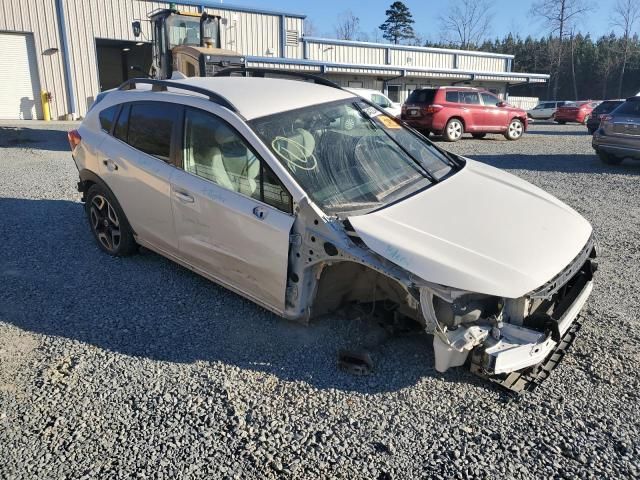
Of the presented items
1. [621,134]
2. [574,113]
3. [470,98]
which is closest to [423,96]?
[470,98]

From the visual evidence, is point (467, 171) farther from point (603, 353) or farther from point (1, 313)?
point (1, 313)

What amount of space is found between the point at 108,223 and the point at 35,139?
13.9 m

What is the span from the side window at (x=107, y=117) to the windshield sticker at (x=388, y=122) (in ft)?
8.43

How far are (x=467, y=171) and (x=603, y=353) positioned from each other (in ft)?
5.69

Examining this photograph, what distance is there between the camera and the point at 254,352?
355 cm

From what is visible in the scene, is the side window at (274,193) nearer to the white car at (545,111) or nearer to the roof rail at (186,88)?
the roof rail at (186,88)

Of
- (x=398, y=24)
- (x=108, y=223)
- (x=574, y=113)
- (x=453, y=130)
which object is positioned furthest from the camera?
(x=398, y=24)

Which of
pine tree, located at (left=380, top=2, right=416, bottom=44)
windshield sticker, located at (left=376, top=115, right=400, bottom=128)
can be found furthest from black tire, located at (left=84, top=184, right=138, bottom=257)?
pine tree, located at (left=380, top=2, right=416, bottom=44)

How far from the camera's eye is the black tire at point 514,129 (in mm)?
18406

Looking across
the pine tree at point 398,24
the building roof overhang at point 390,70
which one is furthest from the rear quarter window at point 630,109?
the pine tree at point 398,24

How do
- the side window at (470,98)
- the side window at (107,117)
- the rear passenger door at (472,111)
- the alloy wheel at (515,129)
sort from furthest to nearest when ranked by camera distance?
the alloy wheel at (515,129)
the side window at (470,98)
the rear passenger door at (472,111)
the side window at (107,117)

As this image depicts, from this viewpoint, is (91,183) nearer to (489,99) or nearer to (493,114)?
(493,114)

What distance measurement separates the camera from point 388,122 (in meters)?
4.58

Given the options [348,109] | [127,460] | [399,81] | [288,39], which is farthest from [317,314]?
[399,81]
